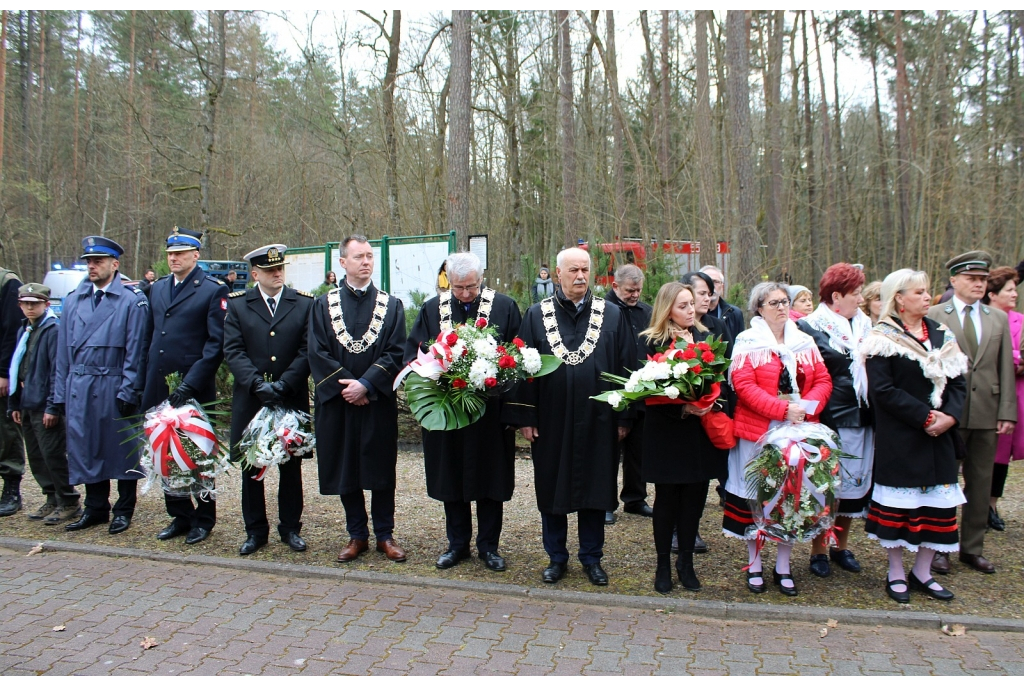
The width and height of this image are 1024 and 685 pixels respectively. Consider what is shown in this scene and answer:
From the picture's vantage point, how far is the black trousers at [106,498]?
656cm

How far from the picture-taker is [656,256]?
9.56 meters

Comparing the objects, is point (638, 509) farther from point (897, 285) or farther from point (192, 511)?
point (192, 511)

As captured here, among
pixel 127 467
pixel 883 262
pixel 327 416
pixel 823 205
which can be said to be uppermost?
pixel 823 205

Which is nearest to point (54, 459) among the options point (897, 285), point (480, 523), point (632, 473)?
point (480, 523)

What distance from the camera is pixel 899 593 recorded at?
4.77m

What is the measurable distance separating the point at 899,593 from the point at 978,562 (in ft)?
3.52

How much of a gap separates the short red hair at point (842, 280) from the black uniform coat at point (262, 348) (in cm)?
384

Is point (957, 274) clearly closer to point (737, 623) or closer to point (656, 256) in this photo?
point (737, 623)

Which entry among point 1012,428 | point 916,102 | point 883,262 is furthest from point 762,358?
point 883,262

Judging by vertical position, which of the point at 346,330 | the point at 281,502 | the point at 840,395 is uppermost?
the point at 346,330

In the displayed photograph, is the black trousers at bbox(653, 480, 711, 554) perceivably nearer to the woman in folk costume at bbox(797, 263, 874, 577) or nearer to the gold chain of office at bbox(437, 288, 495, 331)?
the woman in folk costume at bbox(797, 263, 874, 577)

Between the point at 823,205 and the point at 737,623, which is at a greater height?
the point at 823,205

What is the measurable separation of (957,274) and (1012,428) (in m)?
1.21

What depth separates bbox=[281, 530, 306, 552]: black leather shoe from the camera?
19.2 ft
